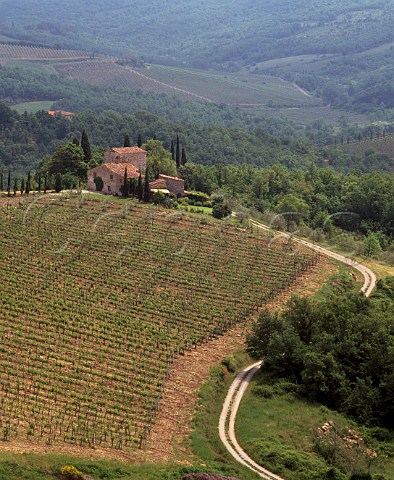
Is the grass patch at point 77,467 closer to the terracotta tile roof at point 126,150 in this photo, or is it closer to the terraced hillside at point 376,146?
the terracotta tile roof at point 126,150

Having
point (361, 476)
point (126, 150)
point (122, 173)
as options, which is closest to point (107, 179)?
point (122, 173)

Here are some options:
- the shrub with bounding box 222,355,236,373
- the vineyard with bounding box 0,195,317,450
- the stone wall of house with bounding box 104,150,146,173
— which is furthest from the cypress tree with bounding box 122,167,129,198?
the shrub with bounding box 222,355,236,373

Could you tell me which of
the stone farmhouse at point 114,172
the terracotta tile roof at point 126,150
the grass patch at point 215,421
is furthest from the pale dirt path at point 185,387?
the terracotta tile roof at point 126,150

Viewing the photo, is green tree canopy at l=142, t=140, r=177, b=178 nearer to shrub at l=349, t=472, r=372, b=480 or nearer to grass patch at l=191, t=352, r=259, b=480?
grass patch at l=191, t=352, r=259, b=480

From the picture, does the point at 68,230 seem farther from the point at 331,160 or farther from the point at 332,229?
the point at 331,160

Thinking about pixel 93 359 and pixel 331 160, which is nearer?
pixel 93 359

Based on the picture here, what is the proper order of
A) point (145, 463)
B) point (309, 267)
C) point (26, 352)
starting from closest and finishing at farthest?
point (145, 463) < point (26, 352) < point (309, 267)

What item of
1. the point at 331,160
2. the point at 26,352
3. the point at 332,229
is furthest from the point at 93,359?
the point at 331,160
